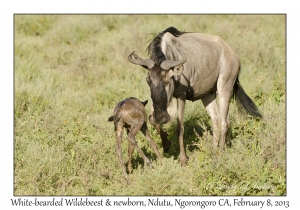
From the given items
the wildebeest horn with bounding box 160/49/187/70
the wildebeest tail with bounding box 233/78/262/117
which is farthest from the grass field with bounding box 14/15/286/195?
the wildebeest horn with bounding box 160/49/187/70

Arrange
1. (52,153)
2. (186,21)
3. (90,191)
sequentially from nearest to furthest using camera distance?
1. (90,191)
2. (52,153)
3. (186,21)

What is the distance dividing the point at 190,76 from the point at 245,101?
1399 mm

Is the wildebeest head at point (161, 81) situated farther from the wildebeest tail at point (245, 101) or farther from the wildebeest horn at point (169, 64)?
the wildebeest tail at point (245, 101)

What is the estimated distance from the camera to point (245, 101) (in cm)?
805

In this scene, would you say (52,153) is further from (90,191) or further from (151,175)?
(151,175)

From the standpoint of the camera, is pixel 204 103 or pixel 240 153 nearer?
pixel 240 153

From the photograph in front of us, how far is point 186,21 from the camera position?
1411 centimetres

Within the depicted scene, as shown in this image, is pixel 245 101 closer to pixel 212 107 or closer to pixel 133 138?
pixel 212 107

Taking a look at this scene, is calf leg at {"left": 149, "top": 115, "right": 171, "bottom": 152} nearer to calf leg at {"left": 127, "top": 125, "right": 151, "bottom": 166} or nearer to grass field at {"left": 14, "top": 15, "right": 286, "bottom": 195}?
grass field at {"left": 14, "top": 15, "right": 286, "bottom": 195}

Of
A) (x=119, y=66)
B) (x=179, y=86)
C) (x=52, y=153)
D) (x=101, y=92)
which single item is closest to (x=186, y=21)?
(x=119, y=66)

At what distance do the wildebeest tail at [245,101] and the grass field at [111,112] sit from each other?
0.17 metres

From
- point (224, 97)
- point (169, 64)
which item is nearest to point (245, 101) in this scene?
point (224, 97)
